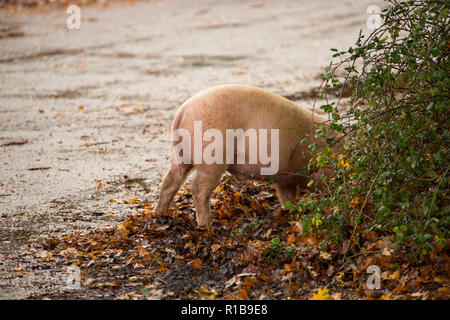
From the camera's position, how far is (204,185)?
5281 millimetres

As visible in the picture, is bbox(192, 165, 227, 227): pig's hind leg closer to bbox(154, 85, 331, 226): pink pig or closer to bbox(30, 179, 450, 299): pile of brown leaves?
bbox(154, 85, 331, 226): pink pig

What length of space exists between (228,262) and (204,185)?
2.48 ft

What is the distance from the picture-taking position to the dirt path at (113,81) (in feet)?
21.3

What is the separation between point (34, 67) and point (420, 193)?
34.1ft

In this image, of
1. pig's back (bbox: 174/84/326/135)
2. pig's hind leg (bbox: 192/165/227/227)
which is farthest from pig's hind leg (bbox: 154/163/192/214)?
pig's back (bbox: 174/84/326/135)

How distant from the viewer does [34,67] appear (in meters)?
13.0

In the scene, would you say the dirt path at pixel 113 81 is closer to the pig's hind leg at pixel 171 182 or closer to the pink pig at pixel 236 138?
the pig's hind leg at pixel 171 182

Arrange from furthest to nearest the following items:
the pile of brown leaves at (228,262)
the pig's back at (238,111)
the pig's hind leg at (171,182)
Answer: the pig's hind leg at (171,182) < the pig's back at (238,111) < the pile of brown leaves at (228,262)

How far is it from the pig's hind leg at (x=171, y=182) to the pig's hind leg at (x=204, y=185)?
216mm

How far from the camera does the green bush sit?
4.07m

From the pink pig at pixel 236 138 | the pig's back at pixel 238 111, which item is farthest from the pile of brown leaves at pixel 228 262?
the pig's back at pixel 238 111

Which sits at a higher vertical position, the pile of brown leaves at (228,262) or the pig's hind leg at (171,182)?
the pig's hind leg at (171,182)
